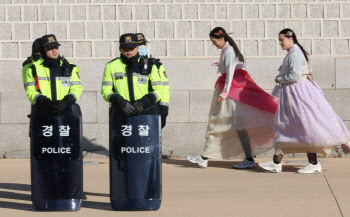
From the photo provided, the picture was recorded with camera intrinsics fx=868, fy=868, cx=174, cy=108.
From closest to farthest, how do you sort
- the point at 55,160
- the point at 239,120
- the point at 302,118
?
1. the point at 55,160
2. the point at 302,118
3. the point at 239,120

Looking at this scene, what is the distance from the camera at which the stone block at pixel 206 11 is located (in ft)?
43.9

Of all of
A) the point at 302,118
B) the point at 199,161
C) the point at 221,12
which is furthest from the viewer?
the point at 221,12

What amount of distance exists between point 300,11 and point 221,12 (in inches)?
47.8

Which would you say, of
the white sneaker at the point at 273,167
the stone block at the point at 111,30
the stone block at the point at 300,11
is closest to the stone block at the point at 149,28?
the stone block at the point at 111,30

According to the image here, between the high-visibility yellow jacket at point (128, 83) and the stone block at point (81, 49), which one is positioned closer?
the high-visibility yellow jacket at point (128, 83)

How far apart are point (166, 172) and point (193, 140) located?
2.22 meters

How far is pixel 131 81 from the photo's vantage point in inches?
320

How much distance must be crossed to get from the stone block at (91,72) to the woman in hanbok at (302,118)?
11.9ft

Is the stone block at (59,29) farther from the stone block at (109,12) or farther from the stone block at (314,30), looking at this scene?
Answer: the stone block at (314,30)

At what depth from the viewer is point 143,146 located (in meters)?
8.12

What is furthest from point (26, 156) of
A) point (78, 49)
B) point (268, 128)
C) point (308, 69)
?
point (308, 69)

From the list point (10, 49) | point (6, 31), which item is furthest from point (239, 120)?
point (6, 31)

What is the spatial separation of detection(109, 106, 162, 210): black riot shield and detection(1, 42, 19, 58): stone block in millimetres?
5641

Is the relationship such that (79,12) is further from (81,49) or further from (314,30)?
(314,30)
